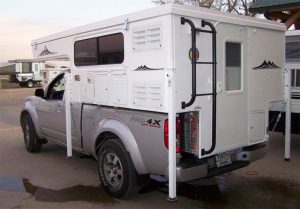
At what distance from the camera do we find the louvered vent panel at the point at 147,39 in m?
4.69

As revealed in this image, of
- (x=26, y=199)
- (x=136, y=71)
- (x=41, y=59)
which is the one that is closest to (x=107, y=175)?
(x=26, y=199)

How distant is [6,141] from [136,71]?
20.9 feet

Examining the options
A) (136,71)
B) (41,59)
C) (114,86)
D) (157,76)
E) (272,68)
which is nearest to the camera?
(157,76)

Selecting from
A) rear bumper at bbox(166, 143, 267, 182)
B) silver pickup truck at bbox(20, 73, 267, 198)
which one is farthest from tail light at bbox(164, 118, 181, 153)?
rear bumper at bbox(166, 143, 267, 182)

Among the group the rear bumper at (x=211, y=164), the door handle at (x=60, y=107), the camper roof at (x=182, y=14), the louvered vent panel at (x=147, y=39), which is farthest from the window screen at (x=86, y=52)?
the rear bumper at (x=211, y=164)

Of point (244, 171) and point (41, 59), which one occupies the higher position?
point (41, 59)

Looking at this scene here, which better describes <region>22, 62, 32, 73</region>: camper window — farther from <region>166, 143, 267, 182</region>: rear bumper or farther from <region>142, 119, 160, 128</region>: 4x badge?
<region>142, 119, 160, 128</region>: 4x badge

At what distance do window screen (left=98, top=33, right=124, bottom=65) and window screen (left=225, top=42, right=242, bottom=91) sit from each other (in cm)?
140

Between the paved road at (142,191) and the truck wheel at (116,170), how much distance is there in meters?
0.17

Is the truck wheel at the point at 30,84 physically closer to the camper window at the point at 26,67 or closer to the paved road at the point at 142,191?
the camper window at the point at 26,67

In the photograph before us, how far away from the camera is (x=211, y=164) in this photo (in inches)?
202

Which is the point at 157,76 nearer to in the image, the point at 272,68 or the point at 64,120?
the point at 272,68

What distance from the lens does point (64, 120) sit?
7.13m

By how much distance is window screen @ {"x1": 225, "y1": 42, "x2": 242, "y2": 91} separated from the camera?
5262mm
